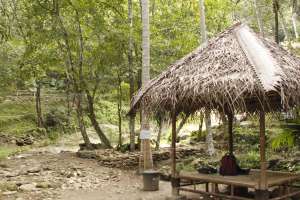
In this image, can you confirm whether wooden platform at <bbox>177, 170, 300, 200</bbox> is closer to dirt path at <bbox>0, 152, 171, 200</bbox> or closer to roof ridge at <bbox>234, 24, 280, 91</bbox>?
dirt path at <bbox>0, 152, 171, 200</bbox>

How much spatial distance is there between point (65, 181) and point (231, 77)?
5.56 metres

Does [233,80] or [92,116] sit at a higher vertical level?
[233,80]

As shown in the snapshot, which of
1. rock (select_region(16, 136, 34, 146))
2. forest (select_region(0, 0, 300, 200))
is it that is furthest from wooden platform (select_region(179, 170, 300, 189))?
rock (select_region(16, 136, 34, 146))

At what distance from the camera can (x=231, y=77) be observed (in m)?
7.23

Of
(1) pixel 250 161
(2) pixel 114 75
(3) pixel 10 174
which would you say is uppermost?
(2) pixel 114 75

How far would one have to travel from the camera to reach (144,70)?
11352 mm

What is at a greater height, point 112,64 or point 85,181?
point 112,64

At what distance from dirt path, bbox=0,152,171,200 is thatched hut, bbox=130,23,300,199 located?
78.0 inches

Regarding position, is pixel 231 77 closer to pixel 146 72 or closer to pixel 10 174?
pixel 146 72

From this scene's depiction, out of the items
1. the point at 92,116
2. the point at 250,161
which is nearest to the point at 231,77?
the point at 250,161

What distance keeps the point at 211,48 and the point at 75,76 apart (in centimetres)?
743

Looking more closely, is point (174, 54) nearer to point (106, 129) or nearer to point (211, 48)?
point (211, 48)

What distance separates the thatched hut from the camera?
699 centimetres

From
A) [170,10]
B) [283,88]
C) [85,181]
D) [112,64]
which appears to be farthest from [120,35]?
[283,88]
